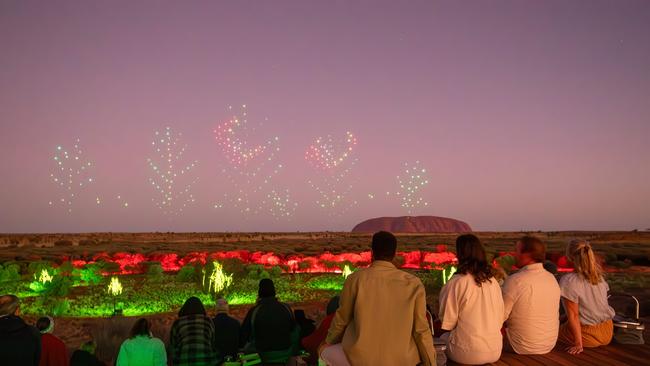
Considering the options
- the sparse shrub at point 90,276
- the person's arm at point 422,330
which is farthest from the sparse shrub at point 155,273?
the person's arm at point 422,330

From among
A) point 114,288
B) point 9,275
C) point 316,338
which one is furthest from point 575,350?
point 9,275

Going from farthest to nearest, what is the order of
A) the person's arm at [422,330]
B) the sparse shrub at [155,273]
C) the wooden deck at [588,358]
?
1. the sparse shrub at [155,273]
2. the wooden deck at [588,358]
3. the person's arm at [422,330]

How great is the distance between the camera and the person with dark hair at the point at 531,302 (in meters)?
5.88

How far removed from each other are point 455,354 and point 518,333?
43.6 inches

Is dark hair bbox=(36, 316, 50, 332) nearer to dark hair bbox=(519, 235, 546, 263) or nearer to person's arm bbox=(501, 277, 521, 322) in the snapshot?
person's arm bbox=(501, 277, 521, 322)

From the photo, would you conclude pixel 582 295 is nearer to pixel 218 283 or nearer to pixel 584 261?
pixel 584 261

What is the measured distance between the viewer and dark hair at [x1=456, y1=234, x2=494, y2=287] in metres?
5.28

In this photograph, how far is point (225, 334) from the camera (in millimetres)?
7832

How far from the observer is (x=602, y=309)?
656 cm

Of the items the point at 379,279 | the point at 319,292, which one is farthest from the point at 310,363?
the point at 319,292

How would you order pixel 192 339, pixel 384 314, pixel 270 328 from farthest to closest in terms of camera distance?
pixel 270 328, pixel 192 339, pixel 384 314

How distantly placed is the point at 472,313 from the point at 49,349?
478 cm

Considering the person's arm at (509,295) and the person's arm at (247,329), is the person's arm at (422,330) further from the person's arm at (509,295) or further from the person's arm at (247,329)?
the person's arm at (247,329)

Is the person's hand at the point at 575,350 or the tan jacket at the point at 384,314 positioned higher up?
the tan jacket at the point at 384,314
